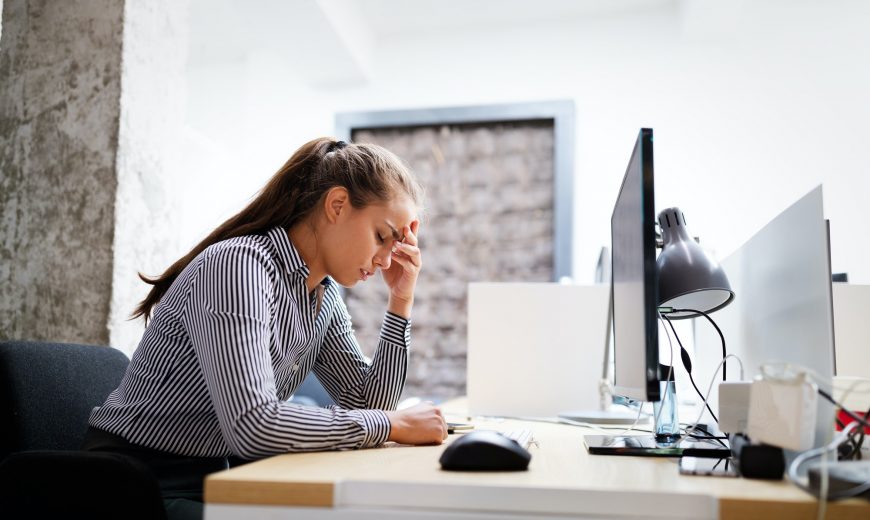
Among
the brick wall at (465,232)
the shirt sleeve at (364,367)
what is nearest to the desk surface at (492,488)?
the shirt sleeve at (364,367)

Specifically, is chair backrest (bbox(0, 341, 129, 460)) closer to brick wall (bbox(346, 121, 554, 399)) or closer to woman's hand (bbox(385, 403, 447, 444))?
woman's hand (bbox(385, 403, 447, 444))

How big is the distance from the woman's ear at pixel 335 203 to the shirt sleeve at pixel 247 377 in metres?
0.25

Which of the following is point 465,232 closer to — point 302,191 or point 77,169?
point 77,169

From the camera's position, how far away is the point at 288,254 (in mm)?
1242

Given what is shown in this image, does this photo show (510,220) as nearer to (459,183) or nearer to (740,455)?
(459,183)

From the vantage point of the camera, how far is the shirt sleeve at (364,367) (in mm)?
1500

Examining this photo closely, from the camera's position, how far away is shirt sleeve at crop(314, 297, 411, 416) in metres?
1.50

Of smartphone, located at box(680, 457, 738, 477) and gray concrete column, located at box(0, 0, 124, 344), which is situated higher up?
gray concrete column, located at box(0, 0, 124, 344)

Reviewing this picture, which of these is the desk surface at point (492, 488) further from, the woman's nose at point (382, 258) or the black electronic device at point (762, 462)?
the woman's nose at point (382, 258)

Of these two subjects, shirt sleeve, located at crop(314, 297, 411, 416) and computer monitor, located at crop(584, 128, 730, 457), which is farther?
shirt sleeve, located at crop(314, 297, 411, 416)

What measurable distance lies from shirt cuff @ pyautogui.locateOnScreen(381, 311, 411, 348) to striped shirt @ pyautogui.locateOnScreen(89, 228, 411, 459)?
13 mm

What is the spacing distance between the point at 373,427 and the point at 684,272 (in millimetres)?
546

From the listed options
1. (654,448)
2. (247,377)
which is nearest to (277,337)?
(247,377)

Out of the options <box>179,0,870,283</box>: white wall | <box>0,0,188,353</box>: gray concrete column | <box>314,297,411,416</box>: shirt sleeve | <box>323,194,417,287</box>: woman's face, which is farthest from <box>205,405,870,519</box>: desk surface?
<box>179,0,870,283</box>: white wall
